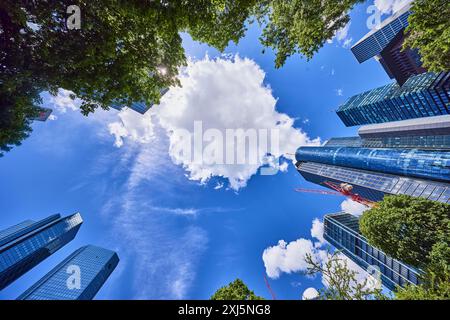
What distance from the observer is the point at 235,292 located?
52.2 feet

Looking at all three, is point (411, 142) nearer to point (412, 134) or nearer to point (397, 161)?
point (412, 134)

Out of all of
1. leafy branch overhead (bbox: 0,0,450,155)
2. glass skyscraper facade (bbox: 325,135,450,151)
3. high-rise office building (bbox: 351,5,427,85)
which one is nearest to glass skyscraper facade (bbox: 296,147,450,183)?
glass skyscraper facade (bbox: 325,135,450,151)

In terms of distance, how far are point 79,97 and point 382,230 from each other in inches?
1274

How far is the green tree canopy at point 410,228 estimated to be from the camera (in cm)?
1925

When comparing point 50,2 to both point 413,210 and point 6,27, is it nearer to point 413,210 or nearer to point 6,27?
point 6,27

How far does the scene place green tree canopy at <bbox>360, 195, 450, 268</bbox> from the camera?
63.2 feet

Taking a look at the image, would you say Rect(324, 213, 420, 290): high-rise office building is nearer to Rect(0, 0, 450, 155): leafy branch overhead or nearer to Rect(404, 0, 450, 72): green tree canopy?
Rect(404, 0, 450, 72): green tree canopy

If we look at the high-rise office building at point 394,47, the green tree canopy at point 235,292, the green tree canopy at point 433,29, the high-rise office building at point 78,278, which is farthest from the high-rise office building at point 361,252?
the high-rise office building at point 78,278

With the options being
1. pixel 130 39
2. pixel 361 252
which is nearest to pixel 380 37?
pixel 361 252

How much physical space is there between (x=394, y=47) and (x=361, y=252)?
288 feet

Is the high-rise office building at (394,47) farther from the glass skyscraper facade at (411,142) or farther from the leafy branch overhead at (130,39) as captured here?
the leafy branch overhead at (130,39)

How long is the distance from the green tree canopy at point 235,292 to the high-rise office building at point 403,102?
87.2 meters

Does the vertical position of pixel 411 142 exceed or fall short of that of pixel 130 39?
it exceeds it

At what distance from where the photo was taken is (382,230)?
71.2 ft
